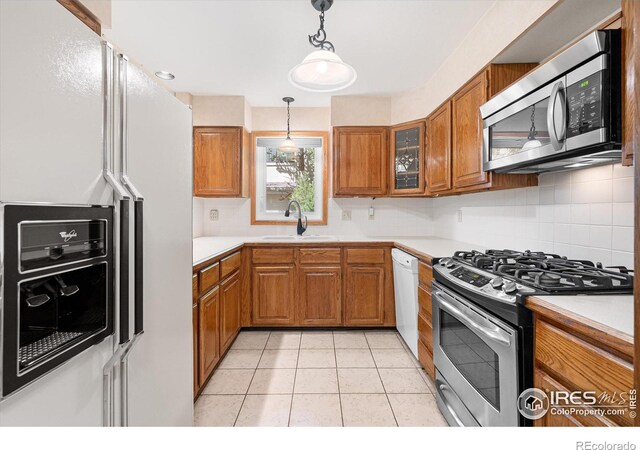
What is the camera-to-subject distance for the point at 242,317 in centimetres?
304

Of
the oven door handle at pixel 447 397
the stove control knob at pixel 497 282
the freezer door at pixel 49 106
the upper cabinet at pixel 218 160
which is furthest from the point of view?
the upper cabinet at pixel 218 160

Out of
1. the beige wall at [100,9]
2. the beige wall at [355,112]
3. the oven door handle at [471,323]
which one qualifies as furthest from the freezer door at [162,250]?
the beige wall at [355,112]

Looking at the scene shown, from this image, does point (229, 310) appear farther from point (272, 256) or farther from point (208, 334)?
point (272, 256)

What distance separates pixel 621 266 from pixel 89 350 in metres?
1.97

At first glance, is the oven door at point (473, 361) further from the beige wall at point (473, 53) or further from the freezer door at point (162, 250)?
the beige wall at point (473, 53)

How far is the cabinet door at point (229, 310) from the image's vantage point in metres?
2.40

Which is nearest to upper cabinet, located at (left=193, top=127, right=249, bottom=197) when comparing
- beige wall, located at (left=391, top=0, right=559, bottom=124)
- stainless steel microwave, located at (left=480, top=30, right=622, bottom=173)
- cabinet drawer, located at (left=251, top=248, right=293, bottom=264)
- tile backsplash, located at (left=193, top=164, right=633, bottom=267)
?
tile backsplash, located at (left=193, top=164, right=633, bottom=267)

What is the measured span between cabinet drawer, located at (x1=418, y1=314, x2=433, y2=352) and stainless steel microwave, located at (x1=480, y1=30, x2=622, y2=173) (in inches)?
42.6

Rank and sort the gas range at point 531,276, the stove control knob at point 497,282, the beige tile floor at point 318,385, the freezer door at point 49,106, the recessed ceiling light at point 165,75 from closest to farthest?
1. the freezer door at point 49,106
2. the gas range at point 531,276
3. the stove control knob at point 497,282
4. the beige tile floor at point 318,385
5. the recessed ceiling light at point 165,75

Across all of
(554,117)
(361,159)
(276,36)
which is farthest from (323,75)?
(361,159)

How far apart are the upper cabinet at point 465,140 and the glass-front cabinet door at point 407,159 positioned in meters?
0.13

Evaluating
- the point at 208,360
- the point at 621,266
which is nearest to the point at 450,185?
the point at 621,266

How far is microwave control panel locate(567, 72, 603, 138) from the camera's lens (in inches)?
44.8

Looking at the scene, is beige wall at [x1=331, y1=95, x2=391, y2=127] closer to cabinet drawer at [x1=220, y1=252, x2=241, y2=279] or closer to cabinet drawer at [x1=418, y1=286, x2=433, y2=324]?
cabinet drawer at [x1=220, y1=252, x2=241, y2=279]
